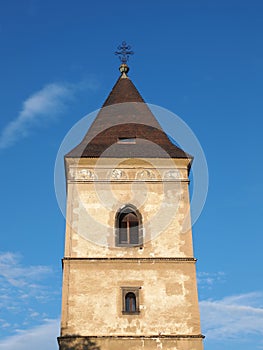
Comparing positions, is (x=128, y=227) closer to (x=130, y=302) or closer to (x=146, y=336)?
(x=130, y=302)

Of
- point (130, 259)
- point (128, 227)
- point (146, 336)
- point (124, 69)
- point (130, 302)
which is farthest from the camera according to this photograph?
point (124, 69)

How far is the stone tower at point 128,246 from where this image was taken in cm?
1719

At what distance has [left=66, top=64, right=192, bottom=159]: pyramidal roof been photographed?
21125 millimetres

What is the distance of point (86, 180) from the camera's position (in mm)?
20344

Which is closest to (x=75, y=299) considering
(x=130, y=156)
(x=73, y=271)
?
(x=73, y=271)

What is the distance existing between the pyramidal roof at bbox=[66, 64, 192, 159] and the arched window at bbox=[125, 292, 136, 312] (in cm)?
547

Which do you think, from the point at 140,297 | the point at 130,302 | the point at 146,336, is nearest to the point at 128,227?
the point at 140,297

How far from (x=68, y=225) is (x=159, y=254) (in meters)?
3.30

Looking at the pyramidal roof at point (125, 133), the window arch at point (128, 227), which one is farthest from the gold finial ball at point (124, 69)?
the window arch at point (128, 227)

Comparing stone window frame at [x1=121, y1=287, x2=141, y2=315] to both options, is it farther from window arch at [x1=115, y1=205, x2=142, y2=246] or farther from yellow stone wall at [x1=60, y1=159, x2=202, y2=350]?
window arch at [x1=115, y1=205, x2=142, y2=246]

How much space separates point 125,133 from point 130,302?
289 inches

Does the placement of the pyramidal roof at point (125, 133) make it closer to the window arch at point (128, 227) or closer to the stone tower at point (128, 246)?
the stone tower at point (128, 246)

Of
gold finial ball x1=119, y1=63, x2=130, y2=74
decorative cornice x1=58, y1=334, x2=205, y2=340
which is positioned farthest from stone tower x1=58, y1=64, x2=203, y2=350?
gold finial ball x1=119, y1=63, x2=130, y2=74

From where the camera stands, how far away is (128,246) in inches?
742
